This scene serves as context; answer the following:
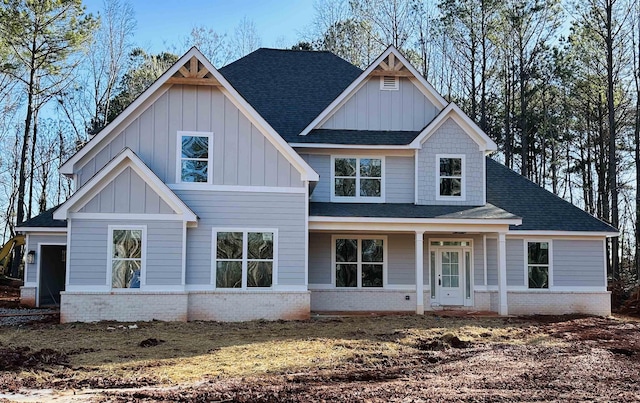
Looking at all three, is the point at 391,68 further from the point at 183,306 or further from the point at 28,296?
the point at 28,296

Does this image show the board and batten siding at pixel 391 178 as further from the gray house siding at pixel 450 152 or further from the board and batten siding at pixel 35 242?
the board and batten siding at pixel 35 242

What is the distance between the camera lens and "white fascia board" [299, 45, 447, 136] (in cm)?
1833

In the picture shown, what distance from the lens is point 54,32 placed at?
90.7 feet

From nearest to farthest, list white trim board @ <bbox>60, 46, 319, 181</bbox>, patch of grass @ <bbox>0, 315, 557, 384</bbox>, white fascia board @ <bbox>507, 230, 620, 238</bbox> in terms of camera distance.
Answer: patch of grass @ <bbox>0, 315, 557, 384</bbox>, white trim board @ <bbox>60, 46, 319, 181</bbox>, white fascia board @ <bbox>507, 230, 620, 238</bbox>

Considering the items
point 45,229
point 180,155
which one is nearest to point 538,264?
point 180,155

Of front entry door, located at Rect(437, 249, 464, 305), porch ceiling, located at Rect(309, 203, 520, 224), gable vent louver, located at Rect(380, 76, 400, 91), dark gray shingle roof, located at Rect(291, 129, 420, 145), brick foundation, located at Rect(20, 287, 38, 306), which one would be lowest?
brick foundation, located at Rect(20, 287, 38, 306)

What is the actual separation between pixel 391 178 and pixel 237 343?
842cm

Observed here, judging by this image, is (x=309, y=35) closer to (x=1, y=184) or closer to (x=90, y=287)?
(x=1, y=184)

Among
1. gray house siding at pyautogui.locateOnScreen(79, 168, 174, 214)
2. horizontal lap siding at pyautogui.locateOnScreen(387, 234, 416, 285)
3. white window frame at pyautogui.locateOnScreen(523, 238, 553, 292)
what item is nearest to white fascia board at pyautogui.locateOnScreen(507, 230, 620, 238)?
white window frame at pyautogui.locateOnScreen(523, 238, 553, 292)

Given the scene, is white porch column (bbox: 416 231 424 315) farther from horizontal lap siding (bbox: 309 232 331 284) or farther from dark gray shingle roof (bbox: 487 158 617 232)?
dark gray shingle roof (bbox: 487 158 617 232)

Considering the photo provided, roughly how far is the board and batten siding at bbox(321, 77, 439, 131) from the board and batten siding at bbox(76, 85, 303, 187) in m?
3.57

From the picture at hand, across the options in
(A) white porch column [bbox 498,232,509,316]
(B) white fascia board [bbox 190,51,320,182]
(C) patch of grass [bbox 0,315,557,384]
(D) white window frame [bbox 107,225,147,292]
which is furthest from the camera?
(A) white porch column [bbox 498,232,509,316]

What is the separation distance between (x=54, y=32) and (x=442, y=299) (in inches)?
872

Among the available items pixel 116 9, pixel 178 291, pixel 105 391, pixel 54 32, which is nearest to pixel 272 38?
pixel 116 9
